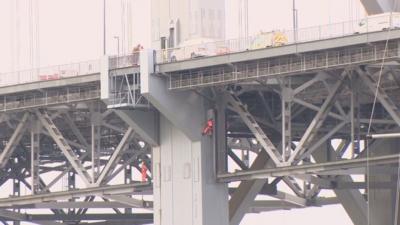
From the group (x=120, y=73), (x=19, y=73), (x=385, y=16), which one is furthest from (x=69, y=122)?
(x=385, y=16)

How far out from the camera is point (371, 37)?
88.1 meters

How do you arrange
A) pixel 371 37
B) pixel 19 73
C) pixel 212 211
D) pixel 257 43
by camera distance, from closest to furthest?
pixel 371 37 → pixel 257 43 → pixel 212 211 → pixel 19 73

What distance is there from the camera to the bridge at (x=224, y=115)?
92500 millimetres

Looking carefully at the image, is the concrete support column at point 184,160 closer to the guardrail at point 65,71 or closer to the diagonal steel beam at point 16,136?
the guardrail at point 65,71

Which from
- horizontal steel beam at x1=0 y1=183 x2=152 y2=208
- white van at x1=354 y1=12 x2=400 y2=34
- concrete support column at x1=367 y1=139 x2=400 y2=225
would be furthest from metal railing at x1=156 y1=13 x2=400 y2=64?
concrete support column at x1=367 y1=139 x2=400 y2=225

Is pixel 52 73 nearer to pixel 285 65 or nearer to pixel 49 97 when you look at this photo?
pixel 49 97

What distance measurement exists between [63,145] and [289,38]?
70.5 ft

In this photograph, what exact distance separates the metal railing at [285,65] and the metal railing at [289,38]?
842 millimetres

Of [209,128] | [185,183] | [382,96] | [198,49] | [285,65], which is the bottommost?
[185,183]

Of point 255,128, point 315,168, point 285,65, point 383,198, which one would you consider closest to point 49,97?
point 255,128

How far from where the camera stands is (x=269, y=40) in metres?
93.4

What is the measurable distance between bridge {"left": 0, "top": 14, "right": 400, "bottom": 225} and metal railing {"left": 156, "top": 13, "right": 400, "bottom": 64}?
0.42 ft

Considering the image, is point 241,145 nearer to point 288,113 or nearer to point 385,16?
point 288,113

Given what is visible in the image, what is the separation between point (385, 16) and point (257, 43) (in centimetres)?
799
